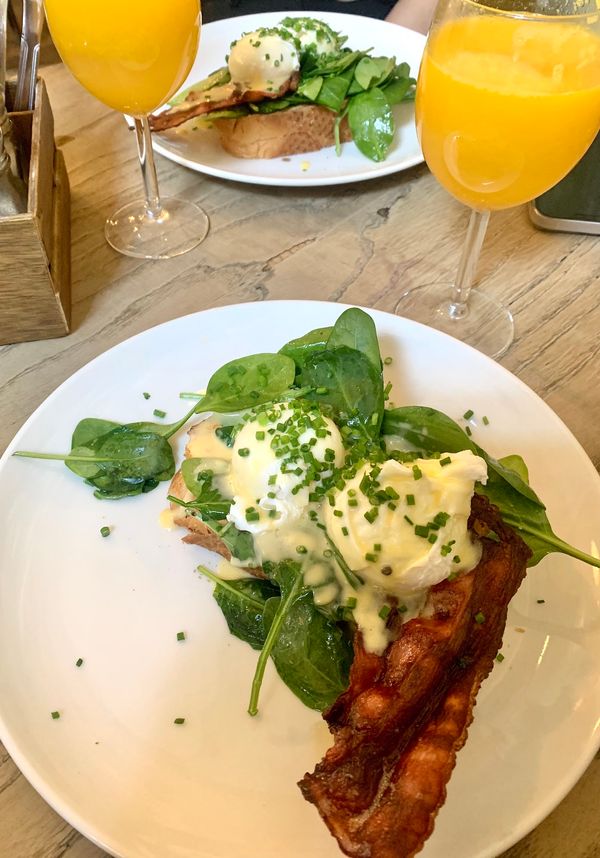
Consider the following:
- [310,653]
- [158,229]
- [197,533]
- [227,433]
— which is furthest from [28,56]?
[310,653]

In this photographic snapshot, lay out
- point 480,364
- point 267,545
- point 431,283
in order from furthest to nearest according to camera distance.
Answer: point 431,283
point 480,364
point 267,545

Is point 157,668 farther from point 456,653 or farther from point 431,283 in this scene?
point 431,283

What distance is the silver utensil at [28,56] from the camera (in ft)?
4.94

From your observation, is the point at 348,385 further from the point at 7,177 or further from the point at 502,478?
the point at 7,177

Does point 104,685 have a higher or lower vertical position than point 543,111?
lower

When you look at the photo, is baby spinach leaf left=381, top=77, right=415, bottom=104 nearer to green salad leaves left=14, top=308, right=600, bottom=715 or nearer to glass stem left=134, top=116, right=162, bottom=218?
glass stem left=134, top=116, right=162, bottom=218

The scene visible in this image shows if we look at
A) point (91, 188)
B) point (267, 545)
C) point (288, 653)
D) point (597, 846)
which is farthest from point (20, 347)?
point (597, 846)

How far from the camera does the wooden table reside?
1.39 meters

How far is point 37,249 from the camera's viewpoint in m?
1.26

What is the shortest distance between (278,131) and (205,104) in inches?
7.6

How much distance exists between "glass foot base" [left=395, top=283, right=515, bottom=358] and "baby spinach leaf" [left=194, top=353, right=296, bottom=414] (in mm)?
445

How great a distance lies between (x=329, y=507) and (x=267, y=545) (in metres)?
0.11

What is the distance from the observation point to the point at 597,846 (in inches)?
32.5

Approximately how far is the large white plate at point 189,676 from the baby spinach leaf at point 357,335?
0.14 metres
